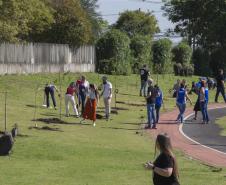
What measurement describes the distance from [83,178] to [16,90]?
2125 centimetres

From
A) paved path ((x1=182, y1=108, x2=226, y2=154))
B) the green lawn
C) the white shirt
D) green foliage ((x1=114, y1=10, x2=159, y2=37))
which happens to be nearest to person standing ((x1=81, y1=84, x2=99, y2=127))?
the white shirt

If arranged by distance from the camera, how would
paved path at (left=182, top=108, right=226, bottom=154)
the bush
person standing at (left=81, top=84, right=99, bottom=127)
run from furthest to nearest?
1. the bush
2. person standing at (left=81, top=84, right=99, bottom=127)
3. paved path at (left=182, top=108, right=226, bottom=154)

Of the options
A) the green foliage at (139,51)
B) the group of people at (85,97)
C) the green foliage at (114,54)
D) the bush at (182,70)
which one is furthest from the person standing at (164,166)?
the bush at (182,70)

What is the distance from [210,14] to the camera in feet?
216

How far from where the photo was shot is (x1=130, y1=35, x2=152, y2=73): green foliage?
55.6m

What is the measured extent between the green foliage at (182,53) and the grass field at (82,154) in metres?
31.2

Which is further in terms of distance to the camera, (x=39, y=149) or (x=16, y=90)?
(x=16, y=90)

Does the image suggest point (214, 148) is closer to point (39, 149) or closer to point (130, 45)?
point (39, 149)

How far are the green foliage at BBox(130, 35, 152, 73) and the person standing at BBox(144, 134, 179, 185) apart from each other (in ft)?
150

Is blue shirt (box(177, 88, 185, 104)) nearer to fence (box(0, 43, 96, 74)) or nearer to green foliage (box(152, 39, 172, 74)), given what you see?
fence (box(0, 43, 96, 74))

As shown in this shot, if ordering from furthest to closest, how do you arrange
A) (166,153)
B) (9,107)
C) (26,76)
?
(26,76) < (9,107) < (166,153)

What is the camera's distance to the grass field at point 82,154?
15914 millimetres

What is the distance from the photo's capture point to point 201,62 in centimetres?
6881

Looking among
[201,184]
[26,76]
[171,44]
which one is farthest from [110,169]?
[171,44]
